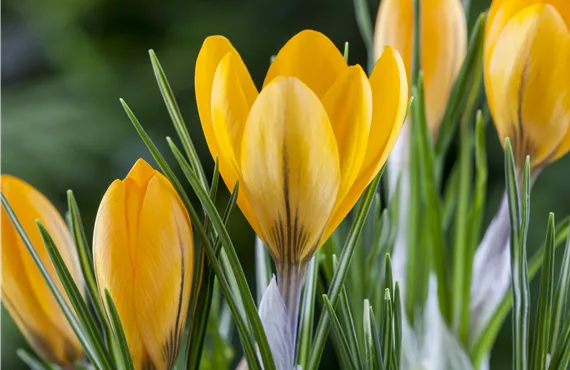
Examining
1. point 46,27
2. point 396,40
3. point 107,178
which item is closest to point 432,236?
point 396,40

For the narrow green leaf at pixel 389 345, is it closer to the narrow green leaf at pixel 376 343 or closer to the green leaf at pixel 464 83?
the narrow green leaf at pixel 376 343

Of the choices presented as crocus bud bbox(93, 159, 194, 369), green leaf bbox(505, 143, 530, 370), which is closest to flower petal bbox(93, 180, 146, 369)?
crocus bud bbox(93, 159, 194, 369)

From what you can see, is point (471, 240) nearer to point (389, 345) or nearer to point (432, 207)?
point (432, 207)

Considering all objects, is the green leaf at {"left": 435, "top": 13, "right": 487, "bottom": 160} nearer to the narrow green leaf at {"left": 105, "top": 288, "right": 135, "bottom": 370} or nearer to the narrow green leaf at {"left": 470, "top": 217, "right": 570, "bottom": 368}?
the narrow green leaf at {"left": 470, "top": 217, "right": 570, "bottom": 368}

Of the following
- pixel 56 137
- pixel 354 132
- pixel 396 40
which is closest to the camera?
pixel 354 132

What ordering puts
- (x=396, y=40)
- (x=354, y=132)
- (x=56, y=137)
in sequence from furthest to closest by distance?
(x=56, y=137) → (x=396, y=40) → (x=354, y=132)

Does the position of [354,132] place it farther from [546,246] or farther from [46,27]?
[46,27]
